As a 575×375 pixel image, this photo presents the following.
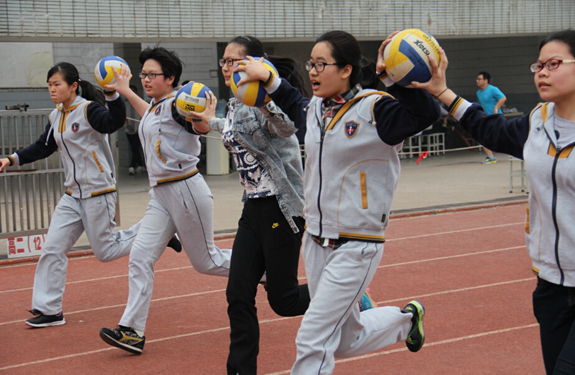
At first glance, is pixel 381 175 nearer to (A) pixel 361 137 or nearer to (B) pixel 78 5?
(A) pixel 361 137

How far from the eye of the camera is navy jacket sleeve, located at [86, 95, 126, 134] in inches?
214

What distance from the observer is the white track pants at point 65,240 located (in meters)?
5.60

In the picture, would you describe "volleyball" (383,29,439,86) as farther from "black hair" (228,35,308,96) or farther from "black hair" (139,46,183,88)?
"black hair" (139,46,183,88)

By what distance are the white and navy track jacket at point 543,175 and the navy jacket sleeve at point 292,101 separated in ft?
2.95

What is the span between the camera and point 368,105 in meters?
3.31

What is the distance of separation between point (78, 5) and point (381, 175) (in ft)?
32.7

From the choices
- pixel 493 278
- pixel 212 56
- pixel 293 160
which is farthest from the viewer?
pixel 212 56

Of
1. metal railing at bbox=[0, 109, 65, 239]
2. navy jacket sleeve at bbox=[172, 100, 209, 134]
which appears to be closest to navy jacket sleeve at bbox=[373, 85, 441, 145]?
navy jacket sleeve at bbox=[172, 100, 209, 134]

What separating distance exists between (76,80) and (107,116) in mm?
596

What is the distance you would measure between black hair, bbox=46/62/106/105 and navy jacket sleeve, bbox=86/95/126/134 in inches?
10.9

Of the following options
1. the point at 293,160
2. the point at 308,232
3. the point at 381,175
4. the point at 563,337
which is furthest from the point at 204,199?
the point at 563,337

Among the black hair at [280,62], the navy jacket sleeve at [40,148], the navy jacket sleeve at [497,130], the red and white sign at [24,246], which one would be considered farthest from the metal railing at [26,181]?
the navy jacket sleeve at [497,130]

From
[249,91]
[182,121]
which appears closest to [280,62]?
[249,91]

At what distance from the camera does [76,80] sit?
5840 mm
